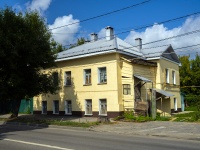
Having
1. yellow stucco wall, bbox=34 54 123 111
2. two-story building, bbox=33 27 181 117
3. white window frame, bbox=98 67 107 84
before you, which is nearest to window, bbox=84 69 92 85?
two-story building, bbox=33 27 181 117

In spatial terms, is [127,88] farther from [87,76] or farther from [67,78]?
[67,78]

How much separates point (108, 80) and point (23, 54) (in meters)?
7.32

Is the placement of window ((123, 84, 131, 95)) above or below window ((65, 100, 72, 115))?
above

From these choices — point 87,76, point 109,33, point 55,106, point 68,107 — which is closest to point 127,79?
point 87,76

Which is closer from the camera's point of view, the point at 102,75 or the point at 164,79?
the point at 102,75

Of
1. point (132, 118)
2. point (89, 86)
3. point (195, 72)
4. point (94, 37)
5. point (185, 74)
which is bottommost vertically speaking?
point (132, 118)

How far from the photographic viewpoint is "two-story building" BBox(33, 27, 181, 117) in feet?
81.3

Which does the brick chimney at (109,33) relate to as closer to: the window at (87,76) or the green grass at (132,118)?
the window at (87,76)

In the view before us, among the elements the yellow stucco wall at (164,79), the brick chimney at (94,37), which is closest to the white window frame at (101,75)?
the yellow stucco wall at (164,79)

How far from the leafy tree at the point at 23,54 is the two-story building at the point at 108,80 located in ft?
11.6

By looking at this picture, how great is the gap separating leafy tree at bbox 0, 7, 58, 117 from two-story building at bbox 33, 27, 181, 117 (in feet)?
11.6

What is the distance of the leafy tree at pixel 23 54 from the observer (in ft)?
68.2

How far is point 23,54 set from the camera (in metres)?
21.8

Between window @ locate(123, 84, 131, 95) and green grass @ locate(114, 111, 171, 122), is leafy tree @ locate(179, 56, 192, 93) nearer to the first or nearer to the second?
window @ locate(123, 84, 131, 95)
